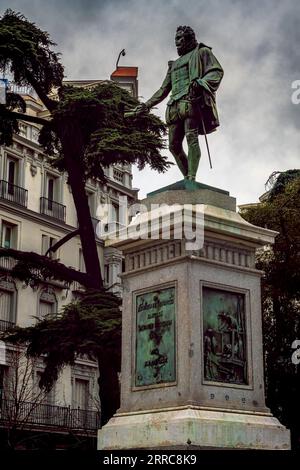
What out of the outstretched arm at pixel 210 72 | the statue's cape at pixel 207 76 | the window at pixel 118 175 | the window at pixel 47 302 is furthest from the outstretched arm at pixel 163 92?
the window at pixel 118 175

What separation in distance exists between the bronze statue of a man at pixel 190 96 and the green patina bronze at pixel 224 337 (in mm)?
1564

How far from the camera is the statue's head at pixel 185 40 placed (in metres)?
11.0

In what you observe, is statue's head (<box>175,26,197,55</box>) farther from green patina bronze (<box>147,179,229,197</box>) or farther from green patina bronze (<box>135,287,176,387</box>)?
green patina bronze (<box>135,287,176,387</box>)

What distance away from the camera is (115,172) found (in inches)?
1762

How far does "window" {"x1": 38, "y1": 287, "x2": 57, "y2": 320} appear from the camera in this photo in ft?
126

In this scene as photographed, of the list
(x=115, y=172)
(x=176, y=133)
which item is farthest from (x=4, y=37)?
(x=115, y=172)

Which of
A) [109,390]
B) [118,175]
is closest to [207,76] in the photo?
[109,390]

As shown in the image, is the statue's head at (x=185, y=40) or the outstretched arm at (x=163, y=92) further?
the outstretched arm at (x=163, y=92)

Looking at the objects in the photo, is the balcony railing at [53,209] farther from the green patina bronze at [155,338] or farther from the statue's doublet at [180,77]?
the green patina bronze at [155,338]

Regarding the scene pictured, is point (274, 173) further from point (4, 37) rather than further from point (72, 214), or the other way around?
point (4, 37)

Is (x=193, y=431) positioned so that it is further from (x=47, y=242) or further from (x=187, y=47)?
(x=47, y=242)

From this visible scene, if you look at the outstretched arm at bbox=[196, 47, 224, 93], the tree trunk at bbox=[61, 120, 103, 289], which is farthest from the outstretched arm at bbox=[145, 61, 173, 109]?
the tree trunk at bbox=[61, 120, 103, 289]

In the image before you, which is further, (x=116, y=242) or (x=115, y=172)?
(x=115, y=172)

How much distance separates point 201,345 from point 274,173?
976 inches
